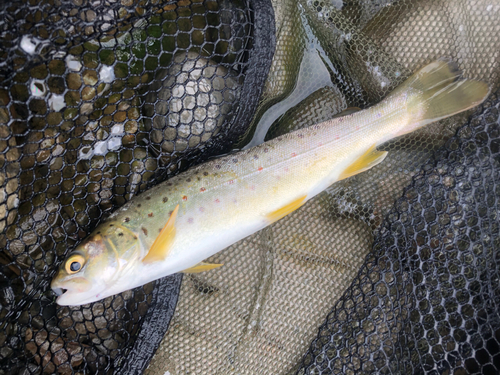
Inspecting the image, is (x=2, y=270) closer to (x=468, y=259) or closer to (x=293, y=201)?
(x=293, y=201)

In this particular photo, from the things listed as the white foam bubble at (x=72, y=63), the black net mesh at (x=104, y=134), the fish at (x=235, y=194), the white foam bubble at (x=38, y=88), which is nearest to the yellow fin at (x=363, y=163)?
the fish at (x=235, y=194)

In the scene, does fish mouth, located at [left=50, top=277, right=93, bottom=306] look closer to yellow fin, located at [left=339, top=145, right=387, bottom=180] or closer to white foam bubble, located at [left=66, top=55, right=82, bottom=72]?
white foam bubble, located at [left=66, top=55, right=82, bottom=72]

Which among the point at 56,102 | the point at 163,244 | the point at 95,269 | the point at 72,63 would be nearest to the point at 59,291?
the point at 95,269

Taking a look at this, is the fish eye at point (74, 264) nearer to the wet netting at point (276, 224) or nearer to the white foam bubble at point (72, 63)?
the wet netting at point (276, 224)

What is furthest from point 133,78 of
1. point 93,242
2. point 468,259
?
point 468,259

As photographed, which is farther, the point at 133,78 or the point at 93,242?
the point at 133,78

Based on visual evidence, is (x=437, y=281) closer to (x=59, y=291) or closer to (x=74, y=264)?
(x=74, y=264)
